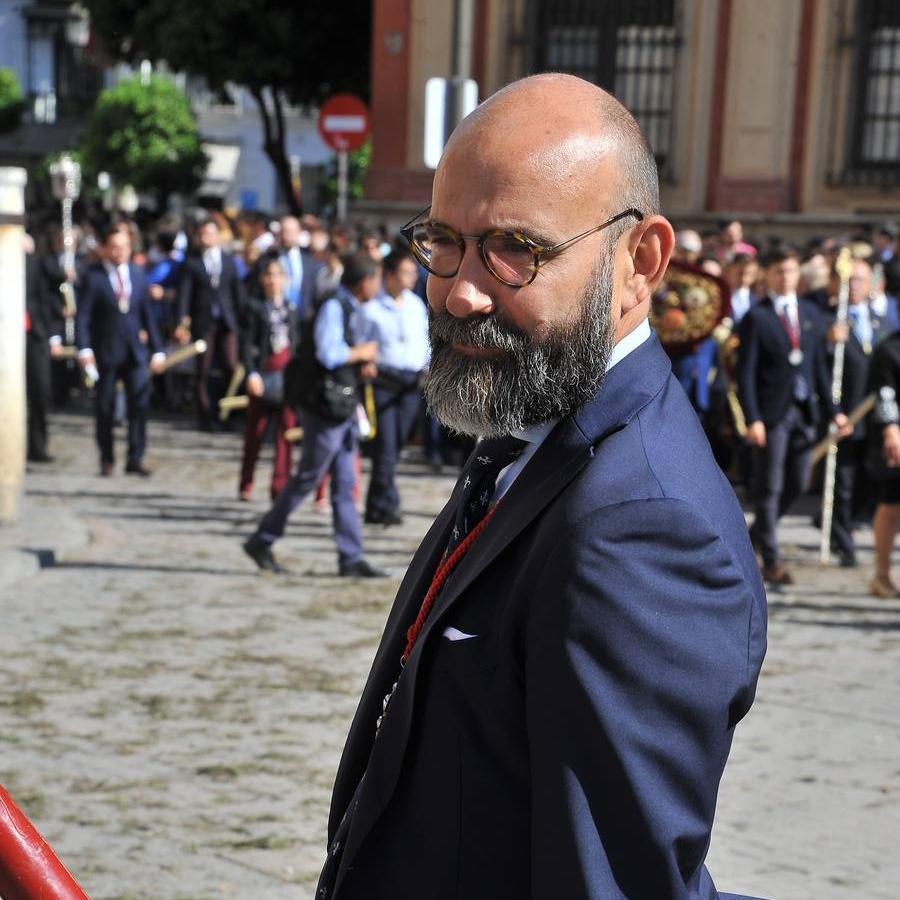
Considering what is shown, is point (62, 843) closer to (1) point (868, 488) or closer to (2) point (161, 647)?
(2) point (161, 647)

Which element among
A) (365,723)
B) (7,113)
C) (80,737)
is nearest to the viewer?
(365,723)

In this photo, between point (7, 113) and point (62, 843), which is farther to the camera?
point (7, 113)

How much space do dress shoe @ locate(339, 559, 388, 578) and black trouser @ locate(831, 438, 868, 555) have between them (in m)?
3.15

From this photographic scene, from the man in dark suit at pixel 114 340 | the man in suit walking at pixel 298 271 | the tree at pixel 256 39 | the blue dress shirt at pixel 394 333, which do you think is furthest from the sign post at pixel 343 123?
the blue dress shirt at pixel 394 333

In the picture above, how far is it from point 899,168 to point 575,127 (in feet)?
66.9

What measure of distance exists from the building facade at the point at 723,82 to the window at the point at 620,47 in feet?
0.06

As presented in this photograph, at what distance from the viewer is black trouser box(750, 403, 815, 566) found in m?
9.68

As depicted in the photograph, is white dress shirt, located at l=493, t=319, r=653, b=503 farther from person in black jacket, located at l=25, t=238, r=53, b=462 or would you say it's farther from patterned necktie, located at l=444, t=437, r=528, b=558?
person in black jacket, located at l=25, t=238, r=53, b=462

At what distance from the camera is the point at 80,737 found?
20.4 ft

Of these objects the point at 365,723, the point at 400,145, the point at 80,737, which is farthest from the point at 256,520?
the point at 400,145

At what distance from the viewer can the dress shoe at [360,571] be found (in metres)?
9.43

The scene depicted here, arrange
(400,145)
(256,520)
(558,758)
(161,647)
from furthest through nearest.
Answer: (400,145)
(256,520)
(161,647)
(558,758)

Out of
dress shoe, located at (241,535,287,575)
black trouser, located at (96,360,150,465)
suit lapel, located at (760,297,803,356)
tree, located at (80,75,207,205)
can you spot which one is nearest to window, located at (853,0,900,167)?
black trouser, located at (96,360,150,465)

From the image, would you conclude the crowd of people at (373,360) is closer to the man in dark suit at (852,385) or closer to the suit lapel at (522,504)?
the man in dark suit at (852,385)
